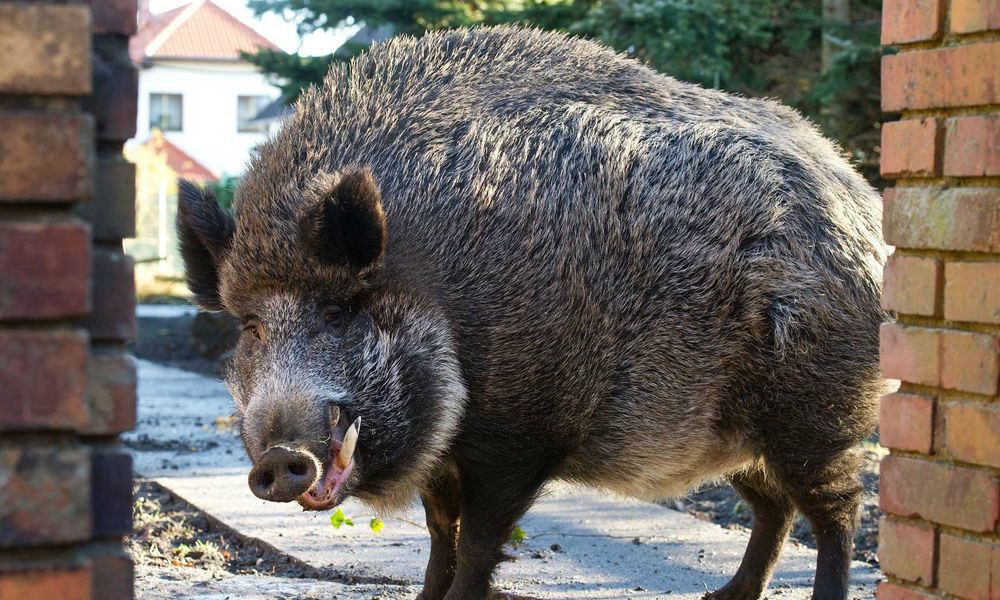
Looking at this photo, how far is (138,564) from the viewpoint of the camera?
488 centimetres

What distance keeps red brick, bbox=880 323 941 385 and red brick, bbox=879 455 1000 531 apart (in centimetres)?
19

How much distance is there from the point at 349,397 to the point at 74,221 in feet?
7.44

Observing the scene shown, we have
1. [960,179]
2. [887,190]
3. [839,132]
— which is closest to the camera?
[960,179]

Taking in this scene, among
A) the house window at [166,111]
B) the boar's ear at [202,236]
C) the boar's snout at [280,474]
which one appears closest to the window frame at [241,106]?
the house window at [166,111]

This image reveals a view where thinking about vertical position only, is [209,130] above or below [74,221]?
above

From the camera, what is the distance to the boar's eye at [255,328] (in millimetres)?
4223

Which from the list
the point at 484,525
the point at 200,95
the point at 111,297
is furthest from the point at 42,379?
Answer: the point at 200,95

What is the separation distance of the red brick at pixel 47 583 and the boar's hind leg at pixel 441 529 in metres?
2.66

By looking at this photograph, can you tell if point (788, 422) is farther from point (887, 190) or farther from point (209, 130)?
point (209, 130)

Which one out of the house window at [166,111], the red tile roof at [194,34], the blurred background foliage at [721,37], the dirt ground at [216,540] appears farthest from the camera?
the red tile roof at [194,34]

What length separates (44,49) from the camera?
177 centimetres

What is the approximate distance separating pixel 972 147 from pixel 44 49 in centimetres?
186

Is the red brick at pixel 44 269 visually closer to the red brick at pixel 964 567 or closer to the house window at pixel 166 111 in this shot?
the red brick at pixel 964 567

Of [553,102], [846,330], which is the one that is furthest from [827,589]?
[553,102]
